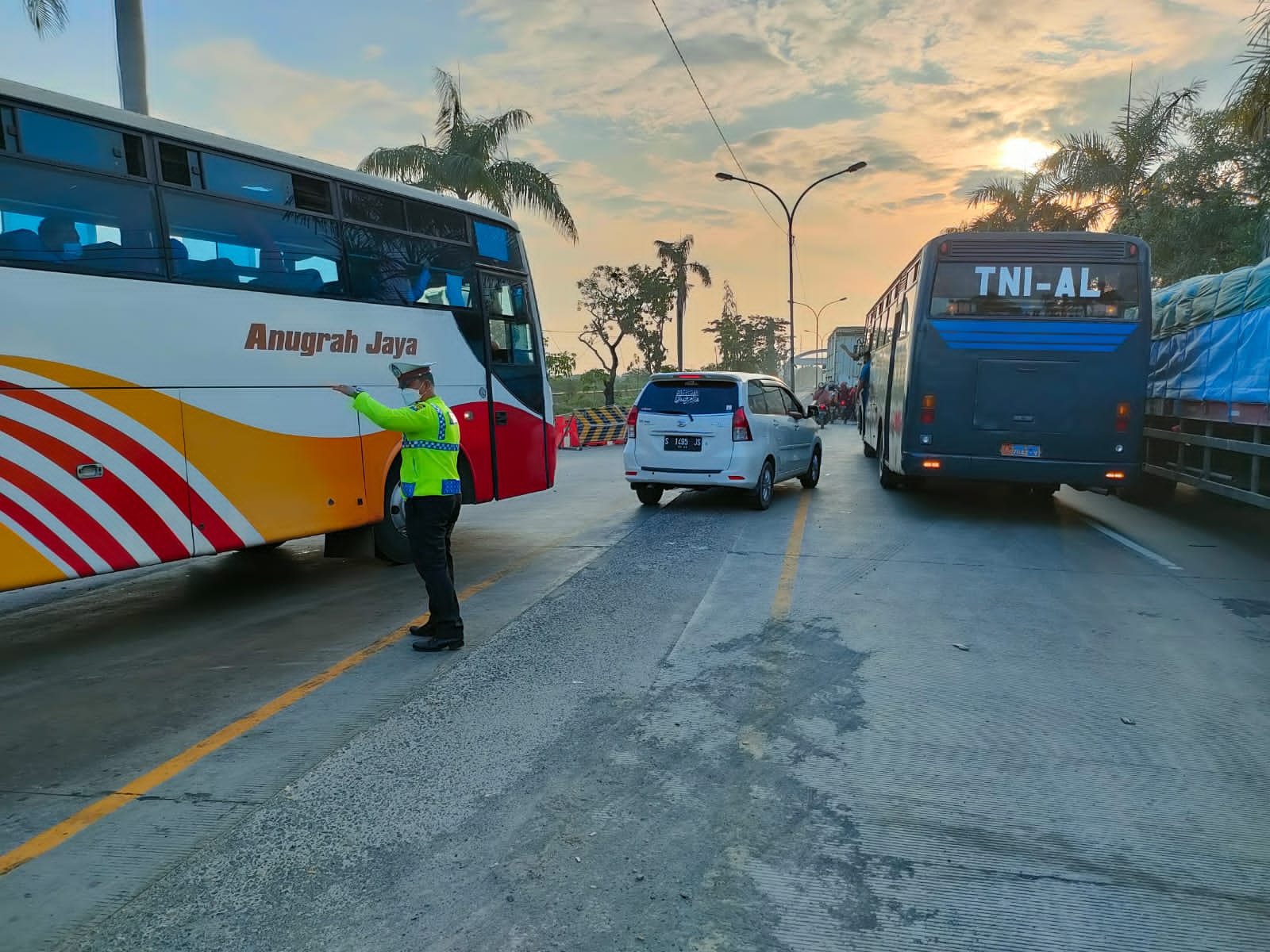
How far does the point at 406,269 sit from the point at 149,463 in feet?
10.00

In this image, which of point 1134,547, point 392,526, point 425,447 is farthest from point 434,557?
point 1134,547

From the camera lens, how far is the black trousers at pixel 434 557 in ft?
→ 18.7

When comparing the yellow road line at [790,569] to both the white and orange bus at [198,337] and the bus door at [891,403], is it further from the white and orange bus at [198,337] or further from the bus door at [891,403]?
the white and orange bus at [198,337]

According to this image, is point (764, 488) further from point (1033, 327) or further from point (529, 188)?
point (529, 188)

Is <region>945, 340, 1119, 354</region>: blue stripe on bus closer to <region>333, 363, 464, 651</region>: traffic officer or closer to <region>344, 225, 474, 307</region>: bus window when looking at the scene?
<region>344, 225, 474, 307</region>: bus window

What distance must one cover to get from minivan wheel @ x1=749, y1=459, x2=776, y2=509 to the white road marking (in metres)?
3.85

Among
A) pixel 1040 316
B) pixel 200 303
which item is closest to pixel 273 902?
pixel 200 303

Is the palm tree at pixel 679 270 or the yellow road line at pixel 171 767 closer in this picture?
the yellow road line at pixel 171 767

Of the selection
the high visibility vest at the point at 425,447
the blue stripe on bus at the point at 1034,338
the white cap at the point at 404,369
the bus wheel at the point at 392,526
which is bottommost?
the bus wheel at the point at 392,526

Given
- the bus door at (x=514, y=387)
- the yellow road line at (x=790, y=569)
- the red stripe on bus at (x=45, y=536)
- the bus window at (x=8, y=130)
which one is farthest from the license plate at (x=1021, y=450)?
the bus window at (x=8, y=130)

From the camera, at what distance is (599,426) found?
2575cm

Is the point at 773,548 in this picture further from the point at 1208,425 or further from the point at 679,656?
the point at 1208,425

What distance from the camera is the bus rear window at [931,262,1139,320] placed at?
394 inches

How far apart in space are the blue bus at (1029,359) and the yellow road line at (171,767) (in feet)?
23.6
